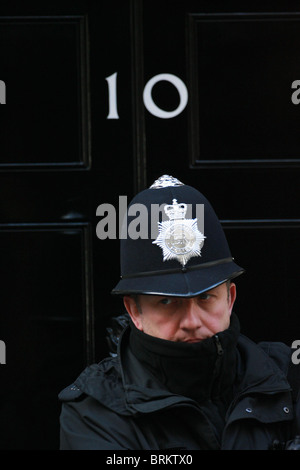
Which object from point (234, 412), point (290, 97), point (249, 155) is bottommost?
point (234, 412)

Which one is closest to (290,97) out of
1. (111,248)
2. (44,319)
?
(111,248)

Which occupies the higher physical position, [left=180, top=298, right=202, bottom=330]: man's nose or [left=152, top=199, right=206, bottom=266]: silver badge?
[left=152, top=199, right=206, bottom=266]: silver badge

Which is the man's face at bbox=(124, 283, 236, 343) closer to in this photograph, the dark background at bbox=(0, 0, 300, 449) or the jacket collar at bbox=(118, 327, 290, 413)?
the jacket collar at bbox=(118, 327, 290, 413)

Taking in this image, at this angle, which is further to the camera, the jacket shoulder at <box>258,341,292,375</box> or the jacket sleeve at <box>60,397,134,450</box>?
the jacket shoulder at <box>258,341,292,375</box>

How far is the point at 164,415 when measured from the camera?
2.16 meters

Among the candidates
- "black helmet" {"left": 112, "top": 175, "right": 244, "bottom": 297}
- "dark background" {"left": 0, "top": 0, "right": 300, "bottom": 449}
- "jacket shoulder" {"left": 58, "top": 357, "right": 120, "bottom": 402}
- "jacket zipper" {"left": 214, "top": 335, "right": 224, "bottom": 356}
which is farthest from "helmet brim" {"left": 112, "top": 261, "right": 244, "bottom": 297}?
"dark background" {"left": 0, "top": 0, "right": 300, "bottom": 449}

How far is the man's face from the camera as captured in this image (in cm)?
219

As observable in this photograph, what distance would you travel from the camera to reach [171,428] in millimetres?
2156

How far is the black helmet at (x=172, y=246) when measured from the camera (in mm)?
2230

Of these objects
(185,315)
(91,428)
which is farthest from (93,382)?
(185,315)

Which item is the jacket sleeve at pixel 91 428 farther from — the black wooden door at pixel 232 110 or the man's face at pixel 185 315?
the black wooden door at pixel 232 110

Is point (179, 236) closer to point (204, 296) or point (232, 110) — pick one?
point (204, 296)
